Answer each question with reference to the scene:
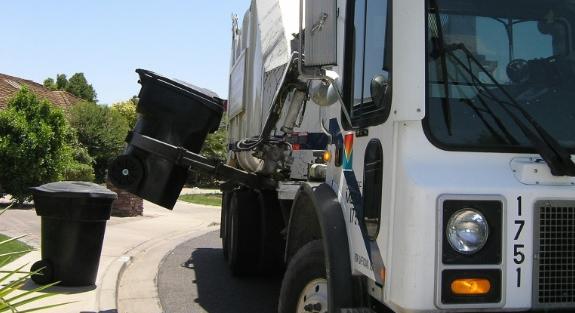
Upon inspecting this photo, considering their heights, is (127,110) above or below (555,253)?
above

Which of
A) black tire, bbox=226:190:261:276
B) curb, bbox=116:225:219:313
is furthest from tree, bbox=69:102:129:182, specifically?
black tire, bbox=226:190:261:276

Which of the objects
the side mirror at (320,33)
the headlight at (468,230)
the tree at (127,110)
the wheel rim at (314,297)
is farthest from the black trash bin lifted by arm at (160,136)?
the tree at (127,110)

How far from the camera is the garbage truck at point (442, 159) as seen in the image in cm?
270

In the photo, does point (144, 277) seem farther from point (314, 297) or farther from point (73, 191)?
point (314, 297)

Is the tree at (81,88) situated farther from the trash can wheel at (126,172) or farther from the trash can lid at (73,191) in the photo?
the trash can wheel at (126,172)

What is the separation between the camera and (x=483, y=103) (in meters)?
2.95

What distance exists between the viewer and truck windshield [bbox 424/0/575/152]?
9.53 feet

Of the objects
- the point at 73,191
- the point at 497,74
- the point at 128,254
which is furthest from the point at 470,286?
the point at 128,254

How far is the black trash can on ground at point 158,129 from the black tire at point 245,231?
5.82 ft

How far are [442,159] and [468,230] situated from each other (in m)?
0.35

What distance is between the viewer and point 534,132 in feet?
9.42

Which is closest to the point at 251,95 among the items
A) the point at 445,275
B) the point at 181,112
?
the point at 181,112

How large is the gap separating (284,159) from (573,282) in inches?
134

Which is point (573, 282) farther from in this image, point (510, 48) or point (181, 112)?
point (181, 112)
